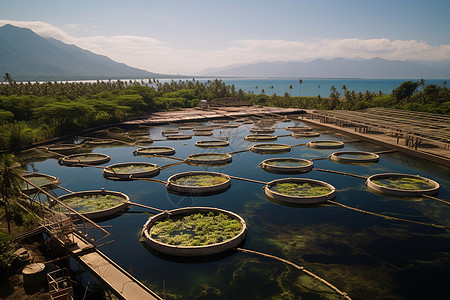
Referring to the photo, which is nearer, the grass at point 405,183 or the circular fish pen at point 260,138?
the grass at point 405,183

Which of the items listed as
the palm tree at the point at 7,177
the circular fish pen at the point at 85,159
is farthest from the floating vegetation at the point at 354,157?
the palm tree at the point at 7,177

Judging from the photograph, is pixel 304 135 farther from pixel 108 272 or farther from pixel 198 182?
pixel 108 272

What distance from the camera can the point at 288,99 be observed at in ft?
391

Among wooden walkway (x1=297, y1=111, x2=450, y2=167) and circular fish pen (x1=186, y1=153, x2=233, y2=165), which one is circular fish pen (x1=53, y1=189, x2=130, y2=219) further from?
wooden walkway (x1=297, y1=111, x2=450, y2=167)

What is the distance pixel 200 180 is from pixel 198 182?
0.76 meters

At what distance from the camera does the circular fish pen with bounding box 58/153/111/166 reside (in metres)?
48.5

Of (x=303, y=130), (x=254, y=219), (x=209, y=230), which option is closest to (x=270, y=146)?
(x=303, y=130)

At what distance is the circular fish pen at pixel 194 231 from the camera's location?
2477cm

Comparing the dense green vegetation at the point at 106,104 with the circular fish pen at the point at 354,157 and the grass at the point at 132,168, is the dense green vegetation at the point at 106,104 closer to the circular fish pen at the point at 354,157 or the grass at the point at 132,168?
the grass at the point at 132,168

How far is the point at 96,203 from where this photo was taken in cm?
3353

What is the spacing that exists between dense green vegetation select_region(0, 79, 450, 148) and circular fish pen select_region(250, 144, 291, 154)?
40.9 m

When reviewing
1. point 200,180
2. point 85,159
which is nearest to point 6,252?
point 200,180

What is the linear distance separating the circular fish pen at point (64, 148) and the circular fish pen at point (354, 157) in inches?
1763

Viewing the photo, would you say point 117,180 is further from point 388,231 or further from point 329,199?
point 388,231
